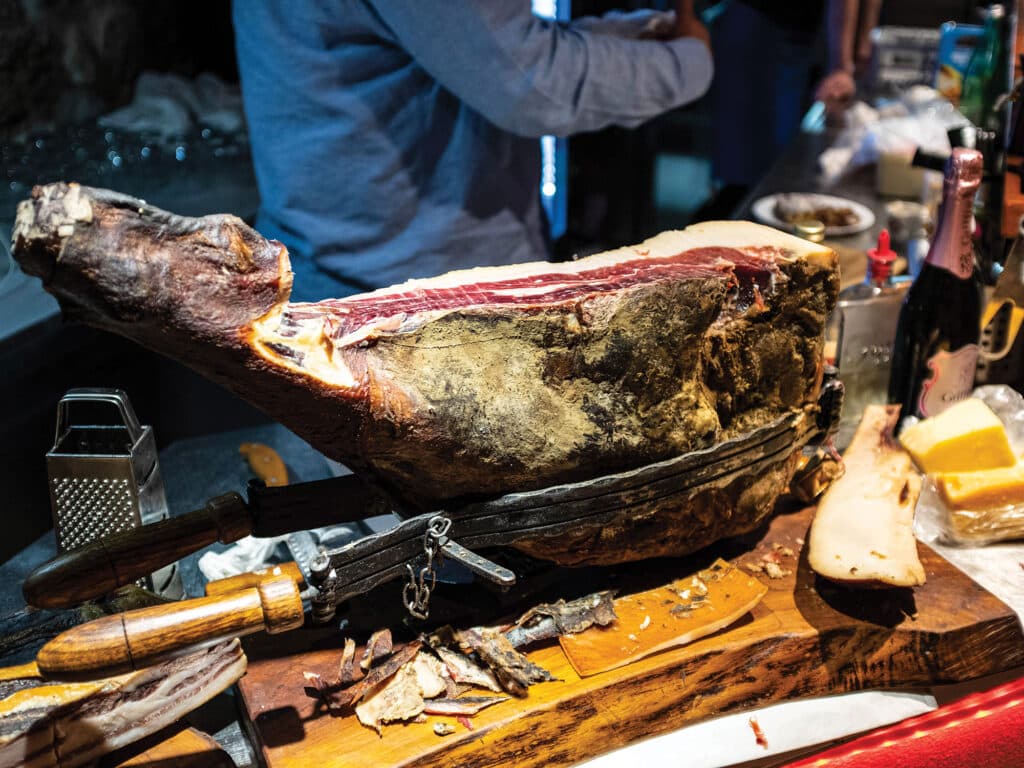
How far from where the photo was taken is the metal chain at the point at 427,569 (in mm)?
1060

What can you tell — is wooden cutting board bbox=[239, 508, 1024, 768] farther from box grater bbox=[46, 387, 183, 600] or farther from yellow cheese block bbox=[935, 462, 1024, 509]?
box grater bbox=[46, 387, 183, 600]

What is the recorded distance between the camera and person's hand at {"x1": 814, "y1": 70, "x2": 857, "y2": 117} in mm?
3523

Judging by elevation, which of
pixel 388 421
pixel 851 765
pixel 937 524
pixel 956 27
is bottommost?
pixel 851 765

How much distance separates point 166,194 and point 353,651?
1.77m

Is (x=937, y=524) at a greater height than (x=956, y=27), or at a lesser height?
lesser

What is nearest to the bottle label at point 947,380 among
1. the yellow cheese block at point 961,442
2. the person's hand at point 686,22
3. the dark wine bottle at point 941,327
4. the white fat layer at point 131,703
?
the dark wine bottle at point 941,327

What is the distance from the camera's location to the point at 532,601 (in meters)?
1.21

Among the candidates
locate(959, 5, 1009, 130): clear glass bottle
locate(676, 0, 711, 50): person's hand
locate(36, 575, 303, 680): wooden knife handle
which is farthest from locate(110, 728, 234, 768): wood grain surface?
locate(959, 5, 1009, 130): clear glass bottle

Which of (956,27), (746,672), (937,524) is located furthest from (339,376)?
(956,27)

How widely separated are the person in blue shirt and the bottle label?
0.83 m

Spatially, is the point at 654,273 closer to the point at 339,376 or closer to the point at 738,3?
the point at 339,376

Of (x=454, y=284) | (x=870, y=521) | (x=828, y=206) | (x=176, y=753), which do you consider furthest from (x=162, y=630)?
(x=828, y=206)

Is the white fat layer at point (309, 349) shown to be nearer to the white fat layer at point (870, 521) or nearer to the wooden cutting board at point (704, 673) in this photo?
the wooden cutting board at point (704, 673)

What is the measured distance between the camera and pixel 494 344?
1.06 meters
